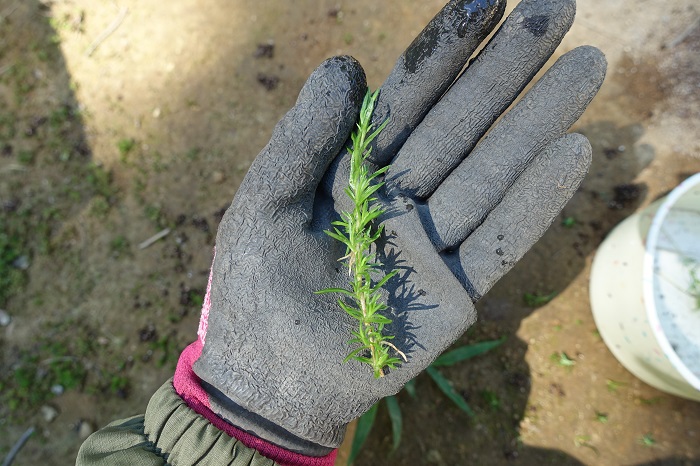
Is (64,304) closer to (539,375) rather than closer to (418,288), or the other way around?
(418,288)

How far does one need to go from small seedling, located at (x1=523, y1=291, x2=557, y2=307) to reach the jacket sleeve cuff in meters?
1.99

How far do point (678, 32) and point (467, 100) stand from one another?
9.07 ft

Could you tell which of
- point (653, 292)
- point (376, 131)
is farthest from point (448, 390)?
point (376, 131)

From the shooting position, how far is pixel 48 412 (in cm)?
356

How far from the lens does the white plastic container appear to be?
260cm

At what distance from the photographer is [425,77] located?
1903mm

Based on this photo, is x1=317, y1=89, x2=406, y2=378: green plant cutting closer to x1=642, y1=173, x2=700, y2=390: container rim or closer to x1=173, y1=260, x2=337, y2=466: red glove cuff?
x1=173, y1=260, x2=337, y2=466: red glove cuff

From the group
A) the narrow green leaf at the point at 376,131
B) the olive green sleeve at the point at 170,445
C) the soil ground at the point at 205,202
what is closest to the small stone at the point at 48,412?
the soil ground at the point at 205,202

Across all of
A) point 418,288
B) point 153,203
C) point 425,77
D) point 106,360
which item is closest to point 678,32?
point 425,77

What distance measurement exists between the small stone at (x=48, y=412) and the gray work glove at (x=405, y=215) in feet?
7.75

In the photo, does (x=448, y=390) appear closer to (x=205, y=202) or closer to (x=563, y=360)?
(x=563, y=360)

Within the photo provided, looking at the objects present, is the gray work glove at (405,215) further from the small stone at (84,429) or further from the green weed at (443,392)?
the small stone at (84,429)

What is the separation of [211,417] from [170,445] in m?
0.19

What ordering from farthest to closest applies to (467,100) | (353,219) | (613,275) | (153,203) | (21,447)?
(153,203) < (21,447) < (613,275) < (467,100) < (353,219)
